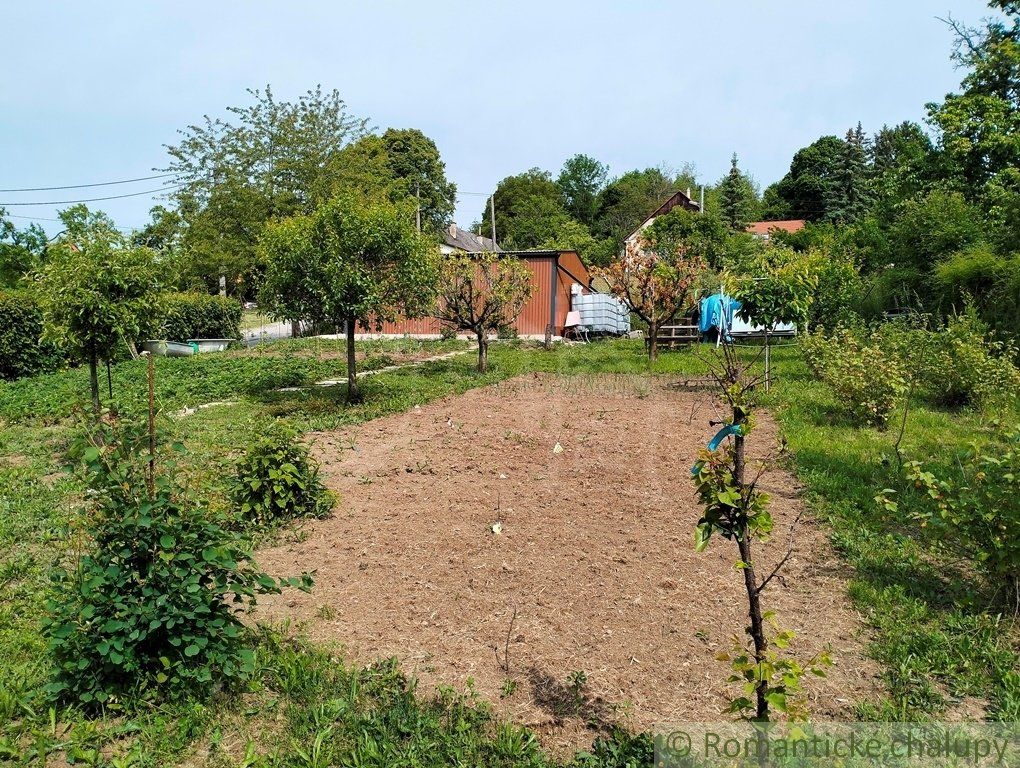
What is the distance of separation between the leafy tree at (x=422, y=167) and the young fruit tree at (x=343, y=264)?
33479 millimetres

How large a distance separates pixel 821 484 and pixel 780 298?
4.04 meters

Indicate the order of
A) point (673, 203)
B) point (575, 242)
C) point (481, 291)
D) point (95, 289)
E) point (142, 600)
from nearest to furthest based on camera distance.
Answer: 1. point (142, 600)
2. point (95, 289)
3. point (481, 291)
4. point (575, 242)
5. point (673, 203)

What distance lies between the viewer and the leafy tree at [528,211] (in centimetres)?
5241

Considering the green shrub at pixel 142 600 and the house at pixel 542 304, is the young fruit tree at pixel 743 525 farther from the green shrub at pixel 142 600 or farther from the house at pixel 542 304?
the house at pixel 542 304

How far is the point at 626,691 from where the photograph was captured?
9.98 ft

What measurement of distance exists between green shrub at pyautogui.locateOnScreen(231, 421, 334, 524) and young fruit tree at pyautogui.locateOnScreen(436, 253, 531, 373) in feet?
27.4

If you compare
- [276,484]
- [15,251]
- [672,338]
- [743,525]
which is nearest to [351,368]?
[276,484]

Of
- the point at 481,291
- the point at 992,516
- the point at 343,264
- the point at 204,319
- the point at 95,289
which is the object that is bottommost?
the point at 992,516

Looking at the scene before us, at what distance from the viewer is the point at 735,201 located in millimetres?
50812

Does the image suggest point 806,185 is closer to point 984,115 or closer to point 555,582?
point 984,115

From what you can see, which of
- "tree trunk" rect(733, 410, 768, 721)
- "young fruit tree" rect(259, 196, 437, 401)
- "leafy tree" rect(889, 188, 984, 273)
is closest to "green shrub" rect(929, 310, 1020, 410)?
"young fruit tree" rect(259, 196, 437, 401)

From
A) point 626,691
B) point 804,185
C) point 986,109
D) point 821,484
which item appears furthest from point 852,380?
point 804,185

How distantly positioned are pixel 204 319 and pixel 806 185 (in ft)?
169

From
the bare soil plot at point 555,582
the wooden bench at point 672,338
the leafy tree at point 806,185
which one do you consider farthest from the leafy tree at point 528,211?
the bare soil plot at point 555,582
